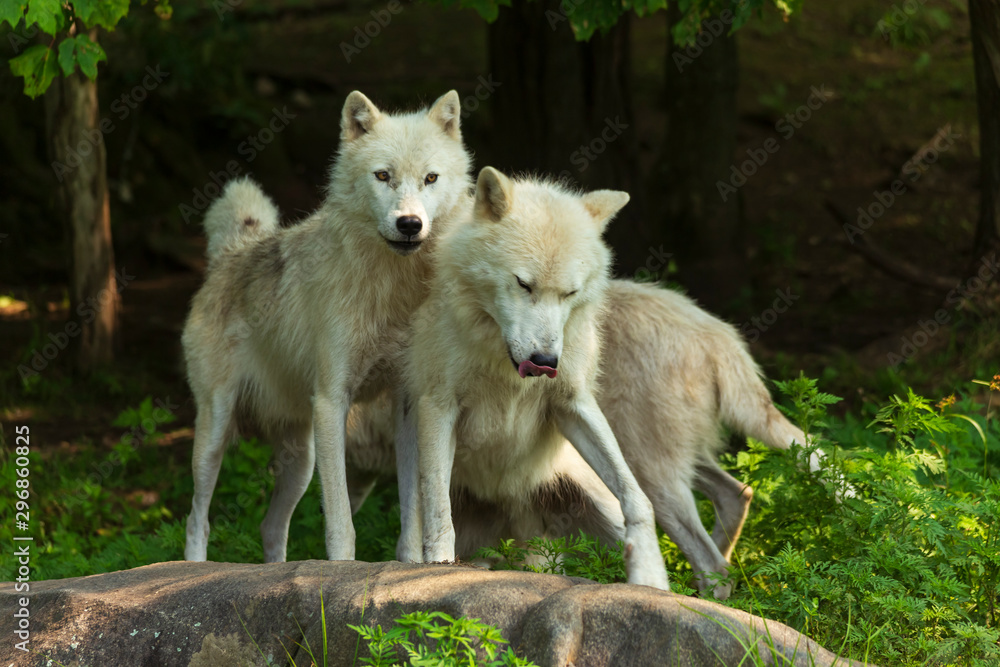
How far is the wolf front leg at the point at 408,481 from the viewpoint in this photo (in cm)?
463

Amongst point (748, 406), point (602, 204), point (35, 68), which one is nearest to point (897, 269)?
point (748, 406)

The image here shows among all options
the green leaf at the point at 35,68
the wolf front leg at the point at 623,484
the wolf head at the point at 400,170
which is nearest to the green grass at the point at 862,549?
the wolf front leg at the point at 623,484

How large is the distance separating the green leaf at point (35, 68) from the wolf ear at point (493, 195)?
2.75 m

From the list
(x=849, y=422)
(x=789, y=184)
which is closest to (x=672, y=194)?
(x=789, y=184)

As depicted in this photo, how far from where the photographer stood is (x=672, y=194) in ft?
32.3

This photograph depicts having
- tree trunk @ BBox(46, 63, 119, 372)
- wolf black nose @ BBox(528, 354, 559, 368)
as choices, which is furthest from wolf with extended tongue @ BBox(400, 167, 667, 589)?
tree trunk @ BBox(46, 63, 119, 372)

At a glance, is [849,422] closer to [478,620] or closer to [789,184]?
[478,620]

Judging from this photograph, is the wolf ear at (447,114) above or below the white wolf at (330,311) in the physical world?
above

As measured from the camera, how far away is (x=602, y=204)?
4.34 metres

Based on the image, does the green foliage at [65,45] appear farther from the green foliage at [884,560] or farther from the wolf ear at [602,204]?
the green foliage at [884,560]

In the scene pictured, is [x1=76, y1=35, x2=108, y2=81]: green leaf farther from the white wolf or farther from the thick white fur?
the thick white fur

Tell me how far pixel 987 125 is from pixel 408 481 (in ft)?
17.9

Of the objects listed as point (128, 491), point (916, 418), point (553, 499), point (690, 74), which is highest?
point (690, 74)

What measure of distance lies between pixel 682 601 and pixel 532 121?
21.4 feet
